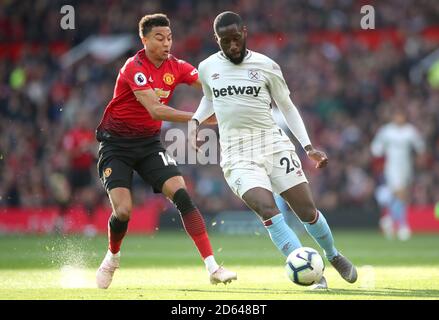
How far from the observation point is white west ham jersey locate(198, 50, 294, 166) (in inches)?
344

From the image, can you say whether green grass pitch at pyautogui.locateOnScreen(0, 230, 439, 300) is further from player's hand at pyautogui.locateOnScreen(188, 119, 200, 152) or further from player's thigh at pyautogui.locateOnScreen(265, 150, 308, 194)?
player's hand at pyautogui.locateOnScreen(188, 119, 200, 152)

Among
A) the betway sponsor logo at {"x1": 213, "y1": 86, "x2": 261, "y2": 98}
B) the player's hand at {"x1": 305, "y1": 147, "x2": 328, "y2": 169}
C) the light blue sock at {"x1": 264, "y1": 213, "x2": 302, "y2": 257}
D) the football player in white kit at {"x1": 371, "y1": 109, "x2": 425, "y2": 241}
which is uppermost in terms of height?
the betway sponsor logo at {"x1": 213, "y1": 86, "x2": 261, "y2": 98}

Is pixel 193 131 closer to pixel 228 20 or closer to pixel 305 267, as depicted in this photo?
pixel 228 20

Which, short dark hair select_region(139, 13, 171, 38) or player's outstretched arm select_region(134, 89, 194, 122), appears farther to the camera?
short dark hair select_region(139, 13, 171, 38)

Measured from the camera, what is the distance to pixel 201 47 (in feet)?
78.5

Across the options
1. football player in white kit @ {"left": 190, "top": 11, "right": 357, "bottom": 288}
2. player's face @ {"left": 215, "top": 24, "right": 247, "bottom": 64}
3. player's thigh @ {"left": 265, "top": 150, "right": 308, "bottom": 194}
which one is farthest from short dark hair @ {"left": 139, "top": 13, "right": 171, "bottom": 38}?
player's thigh @ {"left": 265, "top": 150, "right": 308, "bottom": 194}

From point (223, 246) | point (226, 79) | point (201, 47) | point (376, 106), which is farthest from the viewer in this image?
point (201, 47)

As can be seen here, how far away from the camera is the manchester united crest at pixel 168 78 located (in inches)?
372

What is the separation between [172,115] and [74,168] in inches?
422

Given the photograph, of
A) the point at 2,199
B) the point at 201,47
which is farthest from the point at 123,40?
the point at 2,199

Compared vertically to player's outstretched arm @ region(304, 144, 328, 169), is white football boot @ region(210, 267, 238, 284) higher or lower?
lower

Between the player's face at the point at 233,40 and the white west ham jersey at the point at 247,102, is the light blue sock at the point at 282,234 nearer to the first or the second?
the white west ham jersey at the point at 247,102

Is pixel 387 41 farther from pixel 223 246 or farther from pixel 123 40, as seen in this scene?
pixel 223 246

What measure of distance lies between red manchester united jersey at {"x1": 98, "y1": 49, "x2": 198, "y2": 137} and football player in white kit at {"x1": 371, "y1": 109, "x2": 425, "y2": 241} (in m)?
9.48
